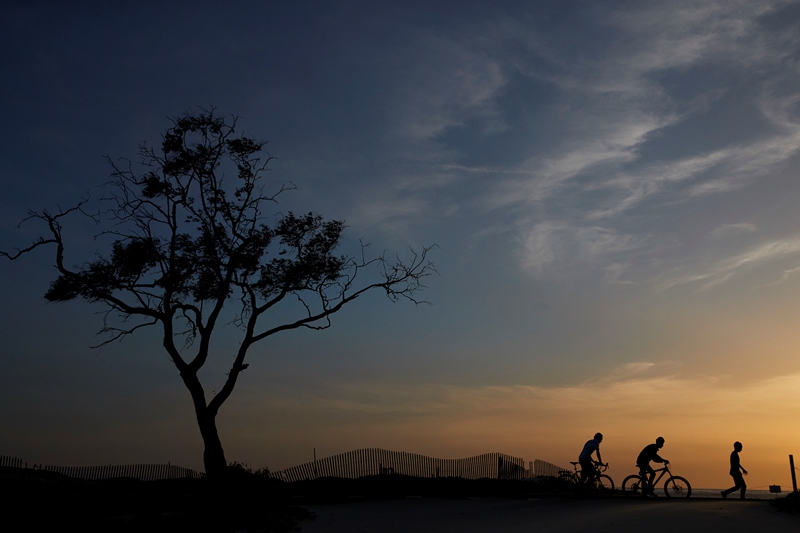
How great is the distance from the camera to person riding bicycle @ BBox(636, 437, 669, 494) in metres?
25.6

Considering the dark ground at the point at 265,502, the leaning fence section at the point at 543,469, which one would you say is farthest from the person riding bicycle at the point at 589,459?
the leaning fence section at the point at 543,469

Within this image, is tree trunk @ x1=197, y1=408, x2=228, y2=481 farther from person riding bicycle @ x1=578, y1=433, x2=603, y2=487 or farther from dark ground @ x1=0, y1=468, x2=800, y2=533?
person riding bicycle @ x1=578, y1=433, x2=603, y2=487

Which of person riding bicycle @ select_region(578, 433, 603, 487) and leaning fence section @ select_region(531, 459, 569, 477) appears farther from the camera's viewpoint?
leaning fence section @ select_region(531, 459, 569, 477)

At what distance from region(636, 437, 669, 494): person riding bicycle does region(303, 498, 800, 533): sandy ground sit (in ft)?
4.16

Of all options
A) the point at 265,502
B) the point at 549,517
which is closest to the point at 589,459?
the point at 549,517

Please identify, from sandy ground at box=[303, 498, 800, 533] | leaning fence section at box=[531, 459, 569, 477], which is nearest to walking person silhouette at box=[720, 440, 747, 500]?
sandy ground at box=[303, 498, 800, 533]

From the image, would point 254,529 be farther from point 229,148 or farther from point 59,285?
point 229,148

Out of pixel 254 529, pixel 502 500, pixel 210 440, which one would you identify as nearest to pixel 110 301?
pixel 210 440

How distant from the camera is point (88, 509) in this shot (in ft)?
79.5

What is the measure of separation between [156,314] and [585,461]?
17.8m

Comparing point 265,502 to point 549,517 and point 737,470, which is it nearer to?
point 549,517

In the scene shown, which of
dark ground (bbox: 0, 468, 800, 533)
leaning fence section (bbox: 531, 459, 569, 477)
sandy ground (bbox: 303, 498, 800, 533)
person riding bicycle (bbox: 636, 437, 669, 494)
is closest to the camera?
sandy ground (bbox: 303, 498, 800, 533)

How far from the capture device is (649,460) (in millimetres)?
25812

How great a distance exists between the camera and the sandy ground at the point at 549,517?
58.3 feet
